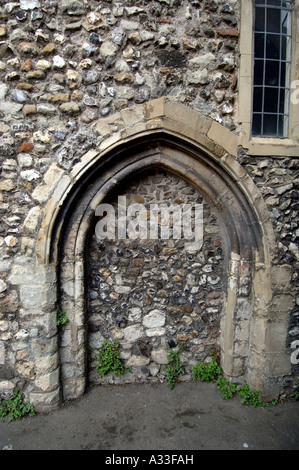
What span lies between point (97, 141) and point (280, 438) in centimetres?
375

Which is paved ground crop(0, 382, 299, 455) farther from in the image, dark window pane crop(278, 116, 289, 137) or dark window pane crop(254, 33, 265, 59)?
dark window pane crop(254, 33, 265, 59)

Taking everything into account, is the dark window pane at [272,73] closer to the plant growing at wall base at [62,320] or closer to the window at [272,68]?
the window at [272,68]

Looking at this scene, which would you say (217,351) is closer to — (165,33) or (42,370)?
(42,370)

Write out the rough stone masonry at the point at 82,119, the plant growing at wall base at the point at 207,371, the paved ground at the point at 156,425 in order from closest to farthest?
the paved ground at the point at 156,425, the rough stone masonry at the point at 82,119, the plant growing at wall base at the point at 207,371

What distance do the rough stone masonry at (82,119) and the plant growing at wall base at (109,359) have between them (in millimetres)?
337

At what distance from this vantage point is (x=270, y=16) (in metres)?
3.26

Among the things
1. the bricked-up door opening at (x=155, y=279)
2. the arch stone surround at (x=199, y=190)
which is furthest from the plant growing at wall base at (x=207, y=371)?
the arch stone surround at (x=199, y=190)

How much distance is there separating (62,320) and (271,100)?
3.74m

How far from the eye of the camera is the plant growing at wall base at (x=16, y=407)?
3021 mm

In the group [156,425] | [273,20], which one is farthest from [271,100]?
[156,425]

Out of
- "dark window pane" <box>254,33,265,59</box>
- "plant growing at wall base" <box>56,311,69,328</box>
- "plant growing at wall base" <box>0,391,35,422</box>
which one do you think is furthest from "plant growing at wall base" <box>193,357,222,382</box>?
"dark window pane" <box>254,33,265,59</box>

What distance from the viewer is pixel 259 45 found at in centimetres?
328

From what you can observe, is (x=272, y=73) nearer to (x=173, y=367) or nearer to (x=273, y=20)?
(x=273, y=20)

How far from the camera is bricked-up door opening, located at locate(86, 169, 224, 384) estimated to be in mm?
3480
